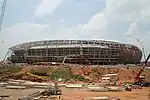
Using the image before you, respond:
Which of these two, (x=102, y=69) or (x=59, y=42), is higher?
(x=59, y=42)

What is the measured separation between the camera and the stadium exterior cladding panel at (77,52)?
Result: 341 feet

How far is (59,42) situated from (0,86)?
57.4 metres

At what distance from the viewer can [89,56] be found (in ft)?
344

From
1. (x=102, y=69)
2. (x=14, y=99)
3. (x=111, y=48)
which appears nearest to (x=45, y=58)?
(x=111, y=48)

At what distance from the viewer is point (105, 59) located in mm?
107188

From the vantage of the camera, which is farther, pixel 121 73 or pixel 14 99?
pixel 121 73

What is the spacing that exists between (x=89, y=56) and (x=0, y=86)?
55.6 metres

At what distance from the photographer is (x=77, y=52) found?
103625 mm

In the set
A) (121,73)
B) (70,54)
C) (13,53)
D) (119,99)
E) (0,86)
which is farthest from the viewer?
(13,53)

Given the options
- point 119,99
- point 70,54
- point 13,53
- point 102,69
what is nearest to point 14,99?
point 119,99

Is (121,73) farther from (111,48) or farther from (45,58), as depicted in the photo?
(45,58)

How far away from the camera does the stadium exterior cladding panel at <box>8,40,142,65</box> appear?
341 ft

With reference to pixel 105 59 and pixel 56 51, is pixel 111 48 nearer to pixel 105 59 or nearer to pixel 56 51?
pixel 105 59

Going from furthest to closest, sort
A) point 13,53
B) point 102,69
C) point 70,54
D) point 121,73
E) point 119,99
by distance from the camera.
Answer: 1. point 13,53
2. point 70,54
3. point 102,69
4. point 121,73
5. point 119,99
